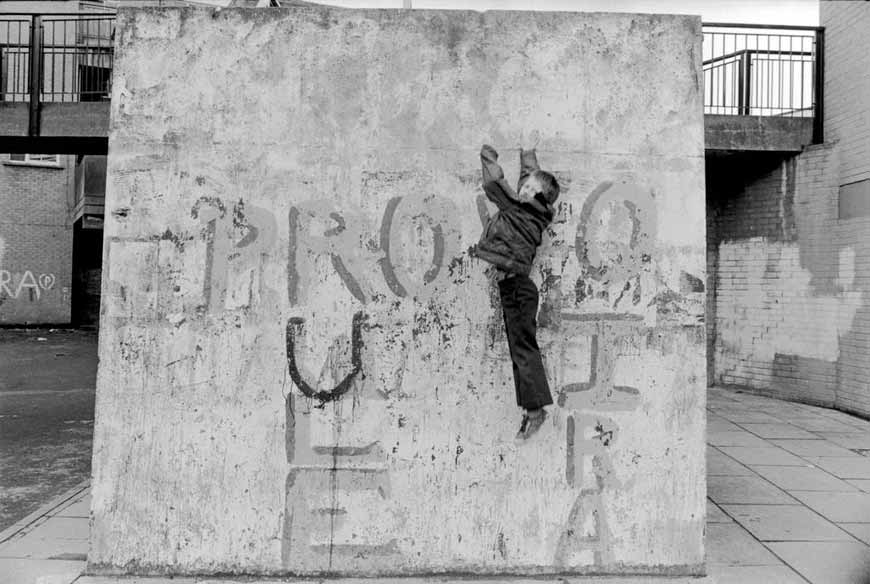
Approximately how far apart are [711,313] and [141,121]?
9.27 meters

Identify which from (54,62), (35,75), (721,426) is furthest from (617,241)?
(54,62)

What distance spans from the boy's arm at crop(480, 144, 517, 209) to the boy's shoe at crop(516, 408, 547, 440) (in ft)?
3.87

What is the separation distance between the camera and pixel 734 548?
14.8 feet

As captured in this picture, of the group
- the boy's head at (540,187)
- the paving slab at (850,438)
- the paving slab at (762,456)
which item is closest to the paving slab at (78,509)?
the boy's head at (540,187)

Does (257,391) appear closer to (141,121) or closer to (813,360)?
(141,121)

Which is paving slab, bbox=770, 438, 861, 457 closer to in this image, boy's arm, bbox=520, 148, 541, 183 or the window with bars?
boy's arm, bbox=520, 148, 541, 183

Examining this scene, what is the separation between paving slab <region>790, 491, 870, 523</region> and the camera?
5.11 m

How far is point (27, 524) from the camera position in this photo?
15.9 ft

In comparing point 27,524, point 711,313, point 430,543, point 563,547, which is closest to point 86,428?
point 27,524

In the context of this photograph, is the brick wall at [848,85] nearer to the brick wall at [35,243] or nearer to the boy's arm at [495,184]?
the boy's arm at [495,184]

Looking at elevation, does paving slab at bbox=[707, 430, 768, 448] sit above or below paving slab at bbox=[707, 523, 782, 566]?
above

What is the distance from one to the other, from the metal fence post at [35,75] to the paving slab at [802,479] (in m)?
10.3

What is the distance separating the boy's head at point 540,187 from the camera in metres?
3.98

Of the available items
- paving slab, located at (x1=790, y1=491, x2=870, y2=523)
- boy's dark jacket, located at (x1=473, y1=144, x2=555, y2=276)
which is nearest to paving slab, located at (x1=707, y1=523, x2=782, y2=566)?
paving slab, located at (x1=790, y1=491, x2=870, y2=523)
